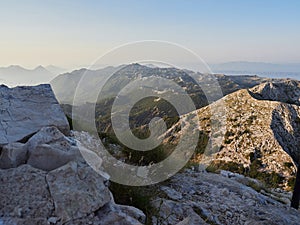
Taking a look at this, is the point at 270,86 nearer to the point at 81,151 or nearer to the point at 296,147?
the point at 296,147

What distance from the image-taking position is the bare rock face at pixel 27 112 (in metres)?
6.30

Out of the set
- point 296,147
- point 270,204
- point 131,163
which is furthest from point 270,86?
point 131,163

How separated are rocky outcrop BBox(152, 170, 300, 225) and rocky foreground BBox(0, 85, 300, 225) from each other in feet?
0.09

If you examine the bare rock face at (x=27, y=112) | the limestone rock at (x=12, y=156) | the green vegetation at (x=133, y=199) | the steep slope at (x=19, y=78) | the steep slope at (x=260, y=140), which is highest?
the steep slope at (x=19, y=78)

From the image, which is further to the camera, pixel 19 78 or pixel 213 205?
pixel 19 78

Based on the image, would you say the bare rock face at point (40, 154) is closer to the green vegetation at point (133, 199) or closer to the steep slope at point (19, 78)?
the green vegetation at point (133, 199)

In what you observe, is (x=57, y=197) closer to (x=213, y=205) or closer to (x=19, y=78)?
(x=213, y=205)

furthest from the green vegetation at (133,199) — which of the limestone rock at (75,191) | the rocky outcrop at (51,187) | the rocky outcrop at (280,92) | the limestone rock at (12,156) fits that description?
the rocky outcrop at (280,92)

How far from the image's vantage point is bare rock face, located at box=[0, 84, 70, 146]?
6300 mm

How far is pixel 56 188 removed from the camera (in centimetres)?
446

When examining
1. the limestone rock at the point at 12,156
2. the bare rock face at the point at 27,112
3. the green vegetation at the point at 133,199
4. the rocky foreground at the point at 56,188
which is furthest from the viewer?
the bare rock face at the point at 27,112

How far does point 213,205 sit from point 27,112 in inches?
220

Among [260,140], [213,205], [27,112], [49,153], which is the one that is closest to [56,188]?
[49,153]

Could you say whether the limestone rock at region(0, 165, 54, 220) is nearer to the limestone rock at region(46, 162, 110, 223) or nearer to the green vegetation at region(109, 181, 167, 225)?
the limestone rock at region(46, 162, 110, 223)
